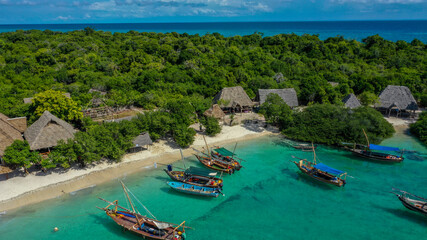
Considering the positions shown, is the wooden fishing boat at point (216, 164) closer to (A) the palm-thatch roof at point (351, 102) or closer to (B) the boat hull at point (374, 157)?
(B) the boat hull at point (374, 157)

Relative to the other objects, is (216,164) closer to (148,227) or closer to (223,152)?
(223,152)

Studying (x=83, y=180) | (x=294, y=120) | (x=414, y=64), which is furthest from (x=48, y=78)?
(x=414, y=64)

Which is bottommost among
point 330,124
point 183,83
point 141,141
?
point 141,141

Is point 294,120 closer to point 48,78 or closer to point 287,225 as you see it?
point 287,225

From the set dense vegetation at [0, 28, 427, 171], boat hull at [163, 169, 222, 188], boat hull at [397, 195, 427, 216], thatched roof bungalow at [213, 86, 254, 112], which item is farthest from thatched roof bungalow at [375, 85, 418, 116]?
boat hull at [163, 169, 222, 188]

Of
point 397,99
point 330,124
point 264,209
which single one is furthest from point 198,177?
point 397,99

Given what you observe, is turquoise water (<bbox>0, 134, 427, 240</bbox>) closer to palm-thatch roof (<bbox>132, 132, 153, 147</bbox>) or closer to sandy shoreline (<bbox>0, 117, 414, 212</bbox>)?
sandy shoreline (<bbox>0, 117, 414, 212</bbox>)

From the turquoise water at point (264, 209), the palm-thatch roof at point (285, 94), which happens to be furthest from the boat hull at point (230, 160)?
the palm-thatch roof at point (285, 94)
